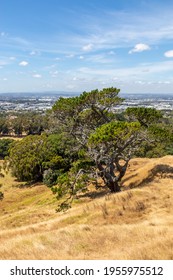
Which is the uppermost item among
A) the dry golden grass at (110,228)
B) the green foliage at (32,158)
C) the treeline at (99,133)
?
the treeline at (99,133)

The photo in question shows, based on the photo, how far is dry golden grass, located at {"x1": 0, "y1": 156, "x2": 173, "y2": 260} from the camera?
35.4 feet

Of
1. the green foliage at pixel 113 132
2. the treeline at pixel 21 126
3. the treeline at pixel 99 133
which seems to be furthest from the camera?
the treeline at pixel 21 126

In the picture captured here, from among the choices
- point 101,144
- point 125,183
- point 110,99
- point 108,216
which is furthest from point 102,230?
point 125,183

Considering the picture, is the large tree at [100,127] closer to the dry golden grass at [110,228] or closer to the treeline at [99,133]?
the treeline at [99,133]

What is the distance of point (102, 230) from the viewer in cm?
1393

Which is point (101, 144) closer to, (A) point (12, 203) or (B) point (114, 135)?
(B) point (114, 135)

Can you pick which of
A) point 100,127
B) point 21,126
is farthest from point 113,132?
point 21,126

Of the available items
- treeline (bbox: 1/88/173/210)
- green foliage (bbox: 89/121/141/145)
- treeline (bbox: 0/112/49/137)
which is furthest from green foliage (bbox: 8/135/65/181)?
treeline (bbox: 0/112/49/137)

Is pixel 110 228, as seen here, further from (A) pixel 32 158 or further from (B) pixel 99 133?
(A) pixel 32 158

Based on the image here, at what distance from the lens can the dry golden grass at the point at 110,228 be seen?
1078 centimetres

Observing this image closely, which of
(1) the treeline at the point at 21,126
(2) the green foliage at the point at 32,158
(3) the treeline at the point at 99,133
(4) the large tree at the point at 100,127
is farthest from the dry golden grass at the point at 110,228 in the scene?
(1) the treeline at the point at 21,126

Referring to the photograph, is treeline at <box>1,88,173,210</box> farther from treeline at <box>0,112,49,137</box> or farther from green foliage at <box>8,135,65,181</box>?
treeline at <box>0,112,49,137</box>

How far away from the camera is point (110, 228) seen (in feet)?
46.7

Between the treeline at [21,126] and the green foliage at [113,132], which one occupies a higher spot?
the green foliage at [113,132]
